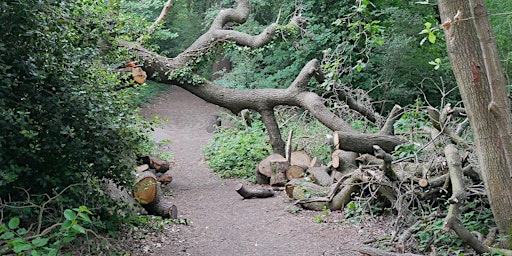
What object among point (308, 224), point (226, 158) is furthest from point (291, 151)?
point (308, 224)

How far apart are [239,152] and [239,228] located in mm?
4854

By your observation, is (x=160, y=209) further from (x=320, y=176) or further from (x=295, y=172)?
(x=295, y=172)

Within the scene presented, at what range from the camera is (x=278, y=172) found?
985 cm

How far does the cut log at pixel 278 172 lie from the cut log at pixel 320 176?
68 cm

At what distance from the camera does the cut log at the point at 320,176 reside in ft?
28.4

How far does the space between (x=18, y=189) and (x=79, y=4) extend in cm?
214

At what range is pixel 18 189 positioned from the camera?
4.89 m

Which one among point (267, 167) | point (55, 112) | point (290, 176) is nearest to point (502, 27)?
point (290, 176)

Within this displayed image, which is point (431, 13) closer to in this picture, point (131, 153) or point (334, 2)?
point (334, 2)

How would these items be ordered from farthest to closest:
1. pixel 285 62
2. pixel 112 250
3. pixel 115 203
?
pixel 285 62 → pixel 115 203 → pixel 112 250

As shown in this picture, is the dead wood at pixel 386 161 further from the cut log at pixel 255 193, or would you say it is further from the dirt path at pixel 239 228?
the cut log at pixel 255 193

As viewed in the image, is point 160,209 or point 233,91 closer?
point 160,209

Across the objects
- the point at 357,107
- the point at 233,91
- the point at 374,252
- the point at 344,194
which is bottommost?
the point at 344,194

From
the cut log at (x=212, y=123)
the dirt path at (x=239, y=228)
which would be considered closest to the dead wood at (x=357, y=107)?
the dirt path at (x=239, y=228)
